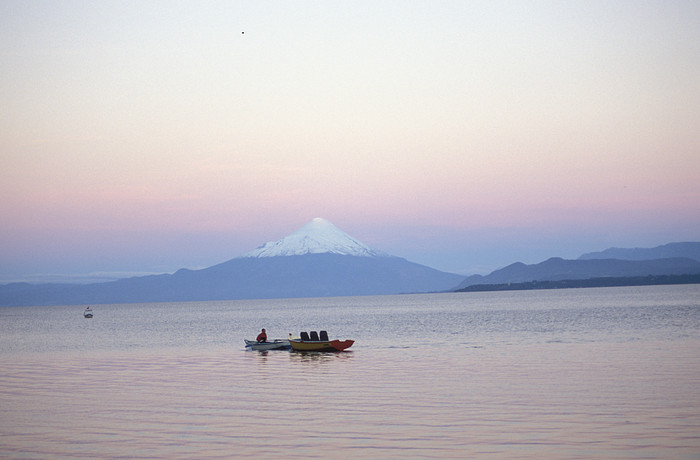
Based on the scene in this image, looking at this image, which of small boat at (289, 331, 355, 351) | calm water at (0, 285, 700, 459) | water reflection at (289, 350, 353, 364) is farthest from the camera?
small boat at (289, 331, 355, 351)

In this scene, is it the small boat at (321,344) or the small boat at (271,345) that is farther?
the small boat at (271,345)

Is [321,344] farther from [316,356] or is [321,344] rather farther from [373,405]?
[373,405]

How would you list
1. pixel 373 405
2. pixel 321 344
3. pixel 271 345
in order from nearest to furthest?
pixel 373 405
pixel 321 344
pixel 271 345

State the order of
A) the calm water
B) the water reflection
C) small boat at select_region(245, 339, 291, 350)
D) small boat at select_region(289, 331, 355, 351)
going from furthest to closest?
1. small boat at select_region(245, 339, 291, 350)
2. small boat at select_region(289, 331, 355, 351)
3. the water reflection
4. the calm water

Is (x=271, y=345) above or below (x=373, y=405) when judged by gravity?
above

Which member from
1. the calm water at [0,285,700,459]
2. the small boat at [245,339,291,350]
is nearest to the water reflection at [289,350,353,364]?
the calm water at [0,285,700,459]

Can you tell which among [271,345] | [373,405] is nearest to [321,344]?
[271,345]

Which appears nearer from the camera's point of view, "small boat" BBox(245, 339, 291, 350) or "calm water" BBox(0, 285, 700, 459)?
"calm water" BBox(0, 285, 700, 459)

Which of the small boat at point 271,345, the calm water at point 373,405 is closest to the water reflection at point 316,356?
the calm water at point 373,405

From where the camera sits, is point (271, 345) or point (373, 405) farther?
point (271, 345)

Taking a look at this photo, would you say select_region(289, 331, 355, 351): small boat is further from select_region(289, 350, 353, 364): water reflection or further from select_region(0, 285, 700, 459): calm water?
select_region(0, 285, 700, 459): calm water

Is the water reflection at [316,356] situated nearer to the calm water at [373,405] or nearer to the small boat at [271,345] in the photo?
the calm water at [373,405]

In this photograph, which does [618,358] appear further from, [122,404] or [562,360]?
[122,404]

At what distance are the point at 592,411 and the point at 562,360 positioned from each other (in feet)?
50.9
